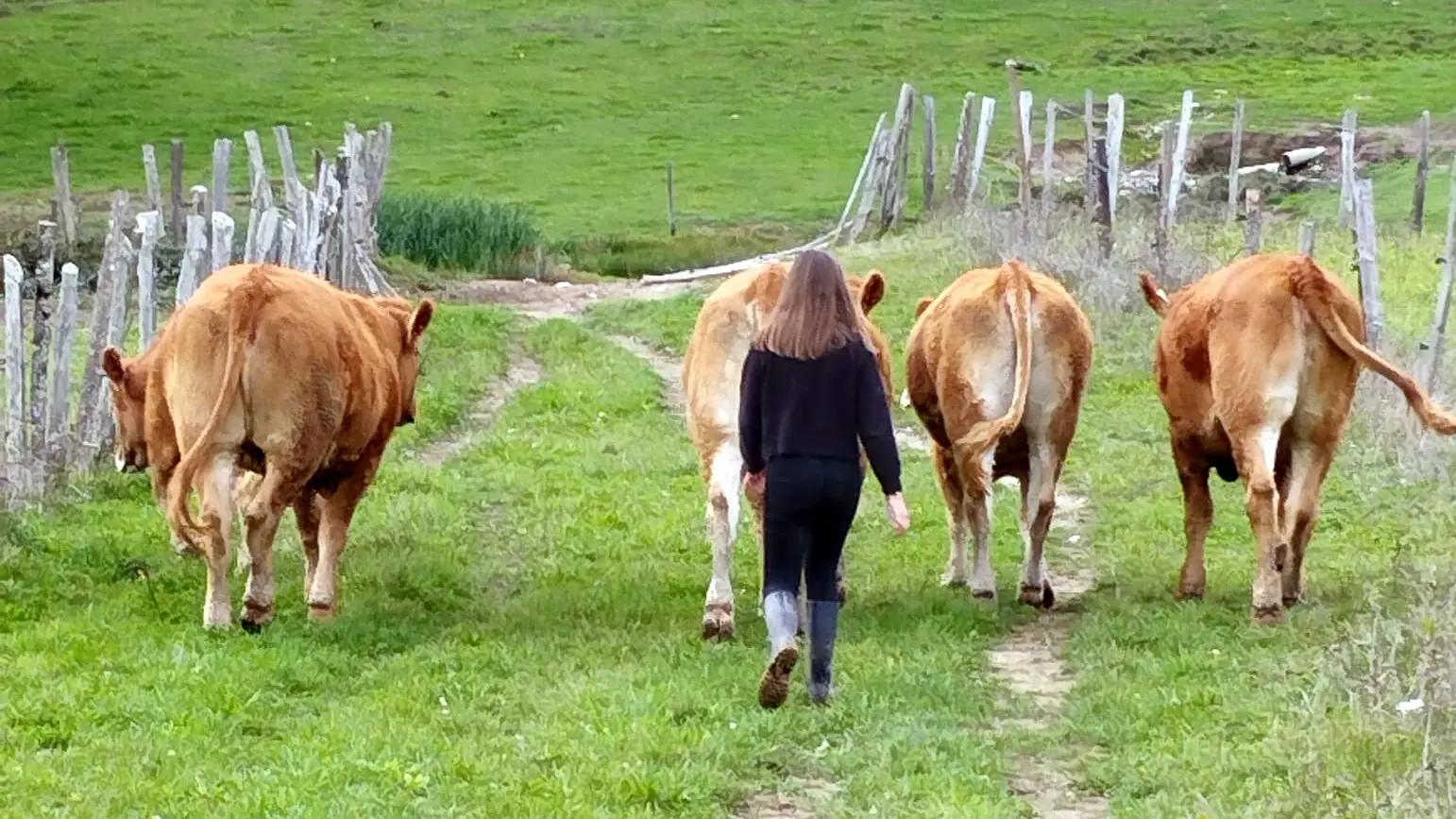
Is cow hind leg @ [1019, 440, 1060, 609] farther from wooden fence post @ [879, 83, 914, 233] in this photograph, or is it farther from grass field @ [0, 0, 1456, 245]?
grass field @ [0, 0, 1456, 245]

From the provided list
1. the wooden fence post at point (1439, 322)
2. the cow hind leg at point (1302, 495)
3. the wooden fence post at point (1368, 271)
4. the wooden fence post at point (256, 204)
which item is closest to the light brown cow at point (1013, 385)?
the cow hind leg at point (1302, 495)

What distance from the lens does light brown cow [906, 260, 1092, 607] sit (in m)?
9.50

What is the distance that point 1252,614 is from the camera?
8867 millimetres

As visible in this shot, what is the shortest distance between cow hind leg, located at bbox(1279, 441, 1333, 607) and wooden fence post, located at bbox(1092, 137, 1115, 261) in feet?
32.9

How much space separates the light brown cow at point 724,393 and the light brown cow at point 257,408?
161cm

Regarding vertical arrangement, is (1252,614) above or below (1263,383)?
below

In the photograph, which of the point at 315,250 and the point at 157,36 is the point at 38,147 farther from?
the point at 315,250

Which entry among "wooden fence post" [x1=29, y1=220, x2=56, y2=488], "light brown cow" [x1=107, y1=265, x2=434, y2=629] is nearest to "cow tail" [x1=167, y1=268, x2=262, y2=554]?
"light brown cow" [x1=107, y1=265, x2=434, y2=629]

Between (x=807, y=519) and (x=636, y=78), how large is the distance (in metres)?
37.1

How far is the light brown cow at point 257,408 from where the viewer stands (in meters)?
8.70

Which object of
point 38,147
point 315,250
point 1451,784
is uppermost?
point 1451,784

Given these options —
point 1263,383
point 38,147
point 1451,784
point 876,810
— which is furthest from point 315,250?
point 38,147

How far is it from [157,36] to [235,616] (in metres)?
39.8

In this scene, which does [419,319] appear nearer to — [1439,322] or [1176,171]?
[1439,322]
